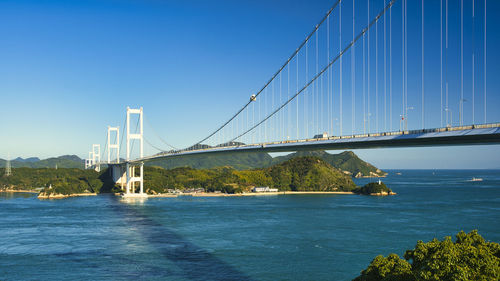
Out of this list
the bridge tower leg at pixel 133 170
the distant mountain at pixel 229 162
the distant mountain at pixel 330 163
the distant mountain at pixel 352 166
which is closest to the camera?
the bridge tower leg at pixel 133 170

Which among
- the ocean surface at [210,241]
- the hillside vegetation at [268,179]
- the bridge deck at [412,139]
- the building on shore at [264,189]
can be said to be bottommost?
the building on shore at [264,189]

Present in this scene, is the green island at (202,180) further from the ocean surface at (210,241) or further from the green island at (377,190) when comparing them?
the ocean surface at (210,241)

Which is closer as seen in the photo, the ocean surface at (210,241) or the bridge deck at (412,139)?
the bridge deck at (412,139)

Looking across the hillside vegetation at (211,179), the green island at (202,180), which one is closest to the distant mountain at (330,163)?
the hillside vegetation at (211,179)

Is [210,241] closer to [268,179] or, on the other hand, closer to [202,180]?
[202,180]

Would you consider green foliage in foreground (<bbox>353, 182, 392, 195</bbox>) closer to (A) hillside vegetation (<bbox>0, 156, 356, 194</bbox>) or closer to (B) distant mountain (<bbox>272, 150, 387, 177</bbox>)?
(A) hillside vegetation (<bbox>0, 156, 356, 194</bbox>)

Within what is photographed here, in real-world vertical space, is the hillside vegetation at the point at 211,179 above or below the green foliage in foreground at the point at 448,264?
below

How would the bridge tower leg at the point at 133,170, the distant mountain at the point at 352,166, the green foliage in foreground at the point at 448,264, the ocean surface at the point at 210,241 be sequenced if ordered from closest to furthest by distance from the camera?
the green foliage in foreground at the point at 448,264 < the ocean surface at the point at 210,241 < the bridge tower leg at the point at 133,170 < the distant mountain at the point at 352,166
